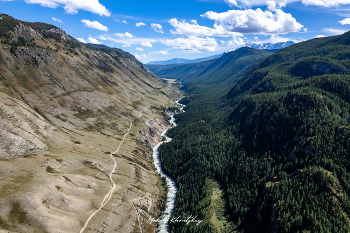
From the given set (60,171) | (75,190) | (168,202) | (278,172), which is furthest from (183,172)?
(60,171)

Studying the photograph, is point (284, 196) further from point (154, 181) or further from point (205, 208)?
point (154, 181)

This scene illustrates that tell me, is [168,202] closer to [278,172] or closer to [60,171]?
[60,171]

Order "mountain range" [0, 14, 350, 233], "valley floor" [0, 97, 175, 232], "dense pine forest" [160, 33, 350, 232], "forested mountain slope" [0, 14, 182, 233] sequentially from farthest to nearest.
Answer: "dense pine forest" [160, 33, 350, 232] → "mountain range" [0, 14, 350, 233] → "forested mountain slope" [0, 14, 182, 233] → "valley floor" [0, 97, 175, 232]

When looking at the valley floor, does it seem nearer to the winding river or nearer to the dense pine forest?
the winding river

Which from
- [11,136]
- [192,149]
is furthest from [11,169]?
[192,149]

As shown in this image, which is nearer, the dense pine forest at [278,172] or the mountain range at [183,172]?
the mountain range at [183,172]

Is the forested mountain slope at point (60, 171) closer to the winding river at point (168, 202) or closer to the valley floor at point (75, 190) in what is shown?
the valley floor at point (75, 190)

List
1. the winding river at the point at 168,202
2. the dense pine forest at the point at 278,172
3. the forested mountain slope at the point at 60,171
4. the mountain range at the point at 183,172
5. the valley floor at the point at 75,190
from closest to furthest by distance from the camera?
1. the valley floor at the point at 75,190
2. the forested mountain slope at the point at 60,171
3. the mountain range at the point at 183,172
4. the dense pine forest at the point at 278,172
5. the winding river at the point at 168,202

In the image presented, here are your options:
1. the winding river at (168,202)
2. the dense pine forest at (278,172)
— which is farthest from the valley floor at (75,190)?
the dense pine forest at (278,172)

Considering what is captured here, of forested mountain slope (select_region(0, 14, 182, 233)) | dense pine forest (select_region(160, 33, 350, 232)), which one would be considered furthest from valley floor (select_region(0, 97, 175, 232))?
dense pine forest (select_region(160, 33, 350, 232))

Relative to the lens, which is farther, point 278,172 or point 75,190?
A: point 278,172

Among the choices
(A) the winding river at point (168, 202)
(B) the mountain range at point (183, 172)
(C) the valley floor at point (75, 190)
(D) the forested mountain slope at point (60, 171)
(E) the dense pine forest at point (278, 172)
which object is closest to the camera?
(C) the valley floor at point (75, 190)
